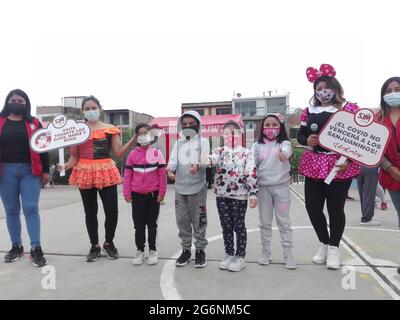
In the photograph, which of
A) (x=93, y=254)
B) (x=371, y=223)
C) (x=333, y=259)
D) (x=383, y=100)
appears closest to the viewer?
(x=383, y=100)

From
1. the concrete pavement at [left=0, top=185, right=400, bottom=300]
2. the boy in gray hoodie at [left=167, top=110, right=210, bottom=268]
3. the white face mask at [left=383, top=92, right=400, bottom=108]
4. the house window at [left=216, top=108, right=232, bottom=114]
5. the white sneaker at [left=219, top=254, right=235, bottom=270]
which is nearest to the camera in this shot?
the concrete pavement at [left=0, top=185, right=400, bottom=300]

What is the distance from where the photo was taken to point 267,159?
4.03 m

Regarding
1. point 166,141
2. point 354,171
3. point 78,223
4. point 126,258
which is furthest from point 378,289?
point 166,141

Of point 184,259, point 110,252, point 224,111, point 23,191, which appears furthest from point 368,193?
point 224,111

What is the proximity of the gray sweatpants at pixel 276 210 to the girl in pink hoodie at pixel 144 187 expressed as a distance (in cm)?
116

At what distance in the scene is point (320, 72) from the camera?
13.0 ft

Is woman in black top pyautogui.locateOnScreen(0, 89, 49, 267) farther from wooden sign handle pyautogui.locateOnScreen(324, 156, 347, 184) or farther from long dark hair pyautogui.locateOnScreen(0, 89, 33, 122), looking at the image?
wooden sign handle pyautogui.locateOnScreen(324, 156, 347, 184)

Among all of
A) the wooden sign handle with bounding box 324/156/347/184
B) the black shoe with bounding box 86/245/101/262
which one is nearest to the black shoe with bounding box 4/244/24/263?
the black shoe with bounding box 86/245/101/262

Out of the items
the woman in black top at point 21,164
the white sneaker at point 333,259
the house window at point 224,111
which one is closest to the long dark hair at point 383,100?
the white sneaker at point 333,259

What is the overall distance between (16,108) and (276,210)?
324 centimetres

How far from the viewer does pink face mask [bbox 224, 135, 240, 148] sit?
4035 mm

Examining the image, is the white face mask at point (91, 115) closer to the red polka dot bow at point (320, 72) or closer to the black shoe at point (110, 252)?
the black shoe at point (110, 252)

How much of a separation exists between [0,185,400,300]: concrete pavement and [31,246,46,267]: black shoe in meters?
0.08

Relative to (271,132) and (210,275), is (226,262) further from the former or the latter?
(271,132)
